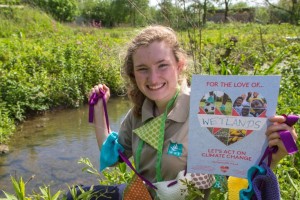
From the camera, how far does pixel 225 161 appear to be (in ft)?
4.61

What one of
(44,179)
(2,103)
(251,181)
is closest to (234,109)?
(251,181)

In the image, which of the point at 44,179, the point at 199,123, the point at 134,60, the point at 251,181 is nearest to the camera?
the point at 251,181

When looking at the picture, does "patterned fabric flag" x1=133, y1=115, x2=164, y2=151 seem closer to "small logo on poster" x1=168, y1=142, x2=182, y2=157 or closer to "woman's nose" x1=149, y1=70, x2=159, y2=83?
"small logo on poster" x1=168, y1=142, x2=182, y2=157

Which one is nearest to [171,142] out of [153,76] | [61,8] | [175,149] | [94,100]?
[175,149]

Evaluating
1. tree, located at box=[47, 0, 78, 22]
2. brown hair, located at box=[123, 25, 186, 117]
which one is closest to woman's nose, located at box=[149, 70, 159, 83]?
brown hair, located at box=[123, 25, 186, 117]

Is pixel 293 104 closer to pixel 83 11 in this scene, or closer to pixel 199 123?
pixel 199 123

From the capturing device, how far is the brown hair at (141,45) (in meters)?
1.87

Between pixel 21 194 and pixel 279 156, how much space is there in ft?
3.42

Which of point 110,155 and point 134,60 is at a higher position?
point 134,60

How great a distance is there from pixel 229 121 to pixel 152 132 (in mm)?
568

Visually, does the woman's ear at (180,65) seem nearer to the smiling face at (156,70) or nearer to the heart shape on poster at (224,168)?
the smiling face at (156,70)

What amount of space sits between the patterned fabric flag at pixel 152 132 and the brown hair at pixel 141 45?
195 millimetres

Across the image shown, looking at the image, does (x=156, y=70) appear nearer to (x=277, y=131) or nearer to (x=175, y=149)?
(x=175, y=149)

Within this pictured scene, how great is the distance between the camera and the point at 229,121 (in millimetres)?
1366
